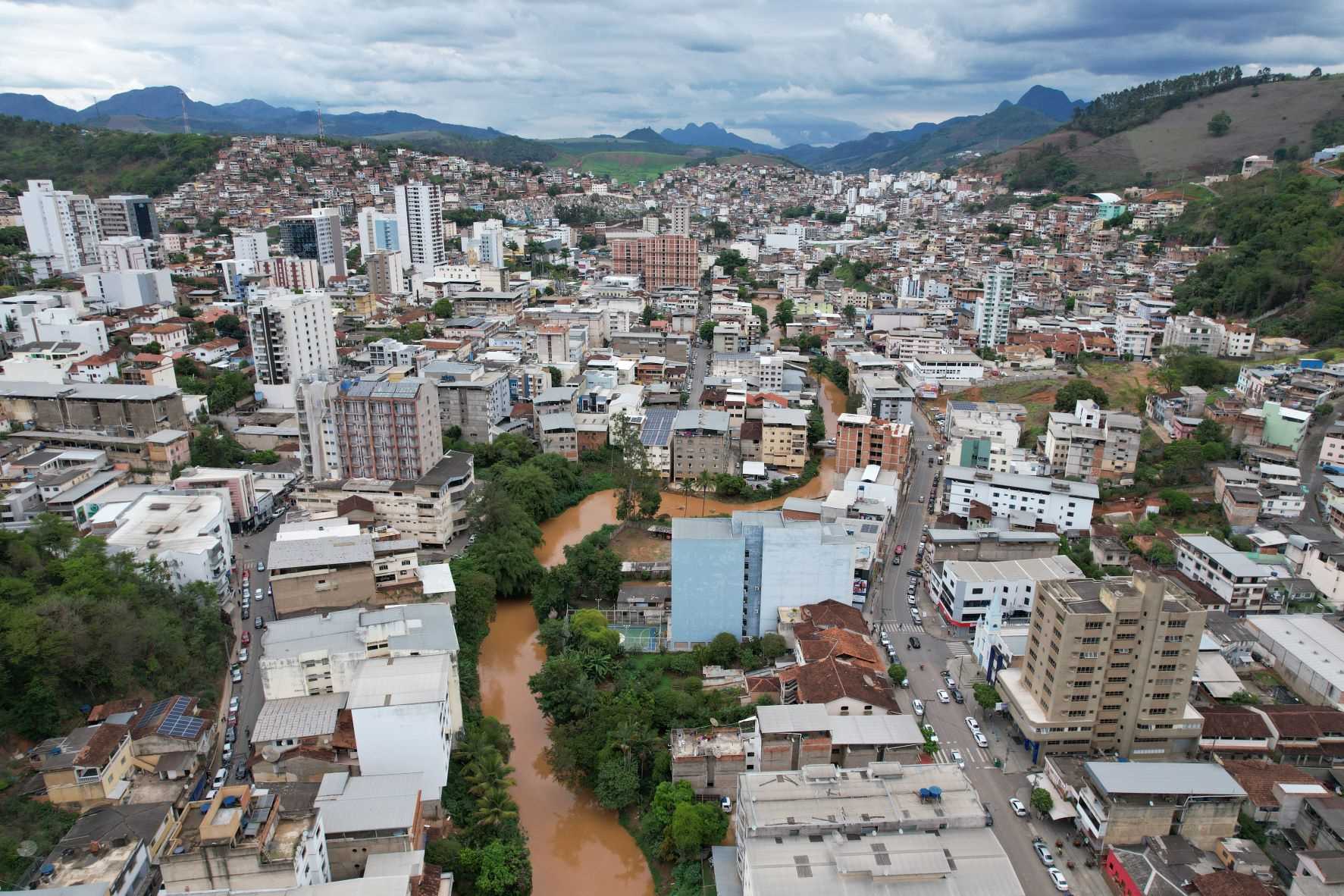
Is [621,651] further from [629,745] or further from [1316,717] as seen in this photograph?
[1316,717]

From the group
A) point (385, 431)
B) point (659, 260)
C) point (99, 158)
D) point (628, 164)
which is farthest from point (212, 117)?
point (385, 431)

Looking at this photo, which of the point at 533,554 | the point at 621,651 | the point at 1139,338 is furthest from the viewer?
the point at 1139,338

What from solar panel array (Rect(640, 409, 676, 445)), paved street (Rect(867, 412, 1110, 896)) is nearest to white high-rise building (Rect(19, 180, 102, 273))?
solar panel array (Rect(640, 409, 676, 445))

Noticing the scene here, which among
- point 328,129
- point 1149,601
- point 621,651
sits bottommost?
point 621,651

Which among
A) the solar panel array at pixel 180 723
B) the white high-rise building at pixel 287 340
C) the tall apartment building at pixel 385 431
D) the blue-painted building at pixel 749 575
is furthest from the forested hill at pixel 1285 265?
the solar panel array at pixel 180 723

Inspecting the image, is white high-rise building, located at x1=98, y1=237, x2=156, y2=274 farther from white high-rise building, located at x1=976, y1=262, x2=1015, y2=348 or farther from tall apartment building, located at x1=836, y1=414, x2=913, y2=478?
white high-rise building, located at x1=976, y1=262, x2=1015, y2=348

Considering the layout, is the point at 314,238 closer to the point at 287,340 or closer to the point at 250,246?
the point at 250,246

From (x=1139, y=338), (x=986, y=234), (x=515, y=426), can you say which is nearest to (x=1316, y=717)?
(x=515, y=426)
